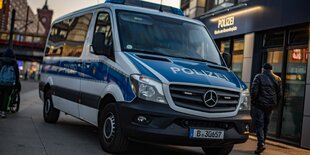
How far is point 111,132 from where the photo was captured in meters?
6.52

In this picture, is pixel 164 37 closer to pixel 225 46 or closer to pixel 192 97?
pixel 192 97

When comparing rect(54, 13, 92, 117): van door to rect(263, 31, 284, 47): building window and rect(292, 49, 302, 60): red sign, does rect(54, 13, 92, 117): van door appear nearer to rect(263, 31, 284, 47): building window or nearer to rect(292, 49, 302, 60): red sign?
rect(292, 49, 302, 60): red sign

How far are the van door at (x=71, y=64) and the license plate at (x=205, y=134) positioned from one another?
9.21ft

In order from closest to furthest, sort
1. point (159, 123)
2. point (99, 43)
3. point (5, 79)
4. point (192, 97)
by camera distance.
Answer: point (159, 123) → point (192, 97) → point (99, 43) → point (5, 79)

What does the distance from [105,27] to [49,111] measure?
3.59 metres

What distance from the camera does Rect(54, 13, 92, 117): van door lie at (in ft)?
27.4

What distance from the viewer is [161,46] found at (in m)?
7.12

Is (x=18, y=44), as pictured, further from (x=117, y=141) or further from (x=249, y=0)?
(x=117, y=141)

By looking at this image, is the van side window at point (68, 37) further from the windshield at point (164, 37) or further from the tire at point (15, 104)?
the tire at point (15, 104)

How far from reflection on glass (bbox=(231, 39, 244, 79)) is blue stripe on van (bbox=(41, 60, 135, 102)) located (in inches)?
259

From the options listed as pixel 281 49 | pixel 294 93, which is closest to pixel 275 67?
pixel 281 49

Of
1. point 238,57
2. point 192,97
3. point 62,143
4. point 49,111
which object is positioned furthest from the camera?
point 238,57

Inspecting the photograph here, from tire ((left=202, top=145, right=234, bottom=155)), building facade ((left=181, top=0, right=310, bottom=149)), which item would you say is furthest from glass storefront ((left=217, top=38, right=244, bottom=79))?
tire ((left=202, top=145, right=234, bottom=155))

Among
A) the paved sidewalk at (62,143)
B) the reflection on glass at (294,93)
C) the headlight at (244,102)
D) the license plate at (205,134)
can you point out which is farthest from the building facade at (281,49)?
the license plate at (205,134)
